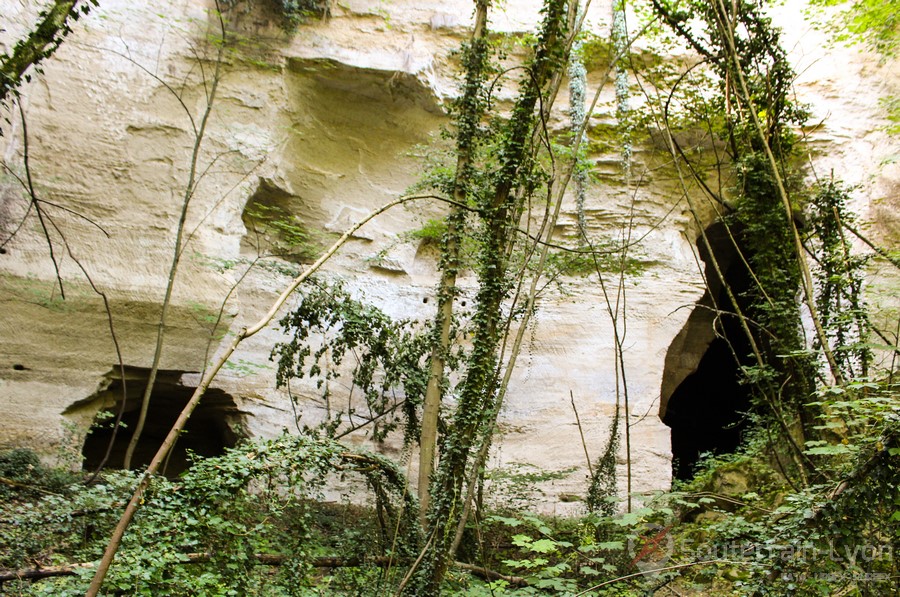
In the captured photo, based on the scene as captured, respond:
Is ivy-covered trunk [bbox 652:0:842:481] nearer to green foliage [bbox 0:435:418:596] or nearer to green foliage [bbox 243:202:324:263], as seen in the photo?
green foliage [bbox 0:435:418:596]

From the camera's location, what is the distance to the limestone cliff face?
9.67 m

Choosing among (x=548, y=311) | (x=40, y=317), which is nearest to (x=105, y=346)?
(x=40, y=317)

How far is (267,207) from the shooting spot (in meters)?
11.4

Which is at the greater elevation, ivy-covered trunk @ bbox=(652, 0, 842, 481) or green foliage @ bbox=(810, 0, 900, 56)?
green foliage @ bbox=(810, 0, 900, 56)

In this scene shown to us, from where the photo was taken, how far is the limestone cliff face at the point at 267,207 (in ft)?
31.7

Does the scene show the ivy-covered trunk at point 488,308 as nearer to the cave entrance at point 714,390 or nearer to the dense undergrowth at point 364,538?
the dense undergrowth at point 364,538

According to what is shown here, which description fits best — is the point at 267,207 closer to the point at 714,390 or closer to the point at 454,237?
the point at 454,237

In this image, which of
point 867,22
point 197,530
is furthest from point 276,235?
point 867,22

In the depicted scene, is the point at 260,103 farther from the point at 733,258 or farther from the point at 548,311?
the point at 733,258

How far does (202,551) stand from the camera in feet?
15.8

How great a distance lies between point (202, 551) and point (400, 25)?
1120 cm

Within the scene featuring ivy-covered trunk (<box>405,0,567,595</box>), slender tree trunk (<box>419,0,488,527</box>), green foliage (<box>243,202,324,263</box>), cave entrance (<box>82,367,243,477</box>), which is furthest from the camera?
green foliage (<box>243,202,324,263</box>)

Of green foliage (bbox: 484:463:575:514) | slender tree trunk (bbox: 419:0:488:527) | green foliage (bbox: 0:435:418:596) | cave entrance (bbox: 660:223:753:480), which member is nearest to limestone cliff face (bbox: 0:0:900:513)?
green foliage (bbox: 484:463:575:514)

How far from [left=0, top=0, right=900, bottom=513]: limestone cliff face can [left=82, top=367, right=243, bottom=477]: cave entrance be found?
0.07 meters
